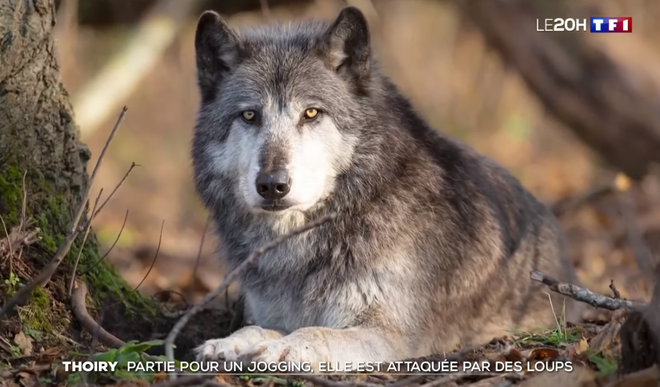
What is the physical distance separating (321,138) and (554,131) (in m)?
11.9

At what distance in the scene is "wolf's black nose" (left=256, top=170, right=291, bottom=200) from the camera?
424 centimetres

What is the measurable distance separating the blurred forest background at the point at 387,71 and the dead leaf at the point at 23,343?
5.46 ft

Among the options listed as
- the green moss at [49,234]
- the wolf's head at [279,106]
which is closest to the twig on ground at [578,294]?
the wolf's head at [279,106]

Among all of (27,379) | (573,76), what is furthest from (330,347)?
(573,76)

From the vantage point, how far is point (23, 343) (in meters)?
3.90

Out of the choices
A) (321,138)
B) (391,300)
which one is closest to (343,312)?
(391,300)

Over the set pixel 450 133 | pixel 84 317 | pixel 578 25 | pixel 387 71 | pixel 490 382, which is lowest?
pixel 490 382

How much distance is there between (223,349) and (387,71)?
9.36 m

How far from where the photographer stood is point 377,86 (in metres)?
4.89

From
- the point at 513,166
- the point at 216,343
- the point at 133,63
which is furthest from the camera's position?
the point at 513,166

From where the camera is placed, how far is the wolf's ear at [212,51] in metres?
4.76

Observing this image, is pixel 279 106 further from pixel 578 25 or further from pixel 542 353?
pixel 578 25

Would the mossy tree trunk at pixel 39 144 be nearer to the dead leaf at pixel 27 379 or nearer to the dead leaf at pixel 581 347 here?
the dead leaf at pixel 27 379

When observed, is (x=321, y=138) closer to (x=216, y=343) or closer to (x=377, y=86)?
(x=377, y=86)
